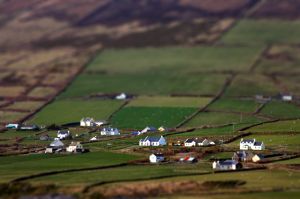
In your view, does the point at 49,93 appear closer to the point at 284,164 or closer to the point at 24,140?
the point at 24,140

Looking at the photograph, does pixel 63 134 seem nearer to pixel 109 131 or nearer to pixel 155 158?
pixel 109 131

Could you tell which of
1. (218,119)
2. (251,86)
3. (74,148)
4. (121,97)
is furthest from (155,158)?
(251,86)

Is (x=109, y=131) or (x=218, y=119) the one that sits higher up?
(x=218, y=119)

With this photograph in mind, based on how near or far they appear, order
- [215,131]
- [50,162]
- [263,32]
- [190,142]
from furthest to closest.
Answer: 1. [263,32]
2. [215,131]
3. [190,142]
4. [50,162]

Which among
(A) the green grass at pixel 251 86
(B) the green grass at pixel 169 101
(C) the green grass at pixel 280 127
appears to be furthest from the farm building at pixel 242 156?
(A) the green grass at pixel 251 86

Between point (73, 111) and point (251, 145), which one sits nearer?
→ point (251, 145)

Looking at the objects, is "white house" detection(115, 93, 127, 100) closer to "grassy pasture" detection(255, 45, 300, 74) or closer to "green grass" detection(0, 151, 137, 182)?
"grassy pasture" detection(255, 45, 300, 74)

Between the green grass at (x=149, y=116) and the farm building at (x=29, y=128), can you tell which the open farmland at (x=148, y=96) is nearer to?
the green grass at (x=149, y=116)
